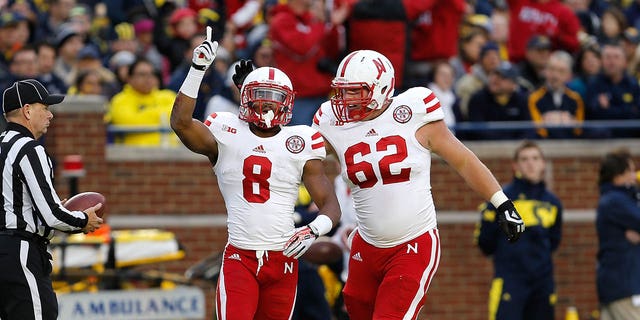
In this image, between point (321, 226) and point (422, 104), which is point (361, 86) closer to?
point (422, 104)

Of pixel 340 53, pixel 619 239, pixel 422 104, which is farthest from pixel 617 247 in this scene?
pixel 422 104

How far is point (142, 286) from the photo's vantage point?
43.2ft

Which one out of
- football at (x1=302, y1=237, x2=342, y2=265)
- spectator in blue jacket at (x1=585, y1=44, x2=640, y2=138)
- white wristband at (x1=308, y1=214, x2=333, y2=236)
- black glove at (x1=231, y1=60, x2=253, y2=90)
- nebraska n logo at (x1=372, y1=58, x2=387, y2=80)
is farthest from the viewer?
spectator in blue jacket at (x1=585, y1=44, x2=640, y2=138)

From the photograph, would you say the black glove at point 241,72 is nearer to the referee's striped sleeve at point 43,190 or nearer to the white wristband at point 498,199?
the referee's striped sleeve at point 43,190

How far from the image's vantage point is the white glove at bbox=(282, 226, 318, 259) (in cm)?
858

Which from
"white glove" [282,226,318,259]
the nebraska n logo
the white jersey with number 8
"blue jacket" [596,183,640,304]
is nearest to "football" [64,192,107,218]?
the white jersey with number 8

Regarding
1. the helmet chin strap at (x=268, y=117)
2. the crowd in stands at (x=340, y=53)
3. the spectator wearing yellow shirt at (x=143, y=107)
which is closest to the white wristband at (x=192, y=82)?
the helmet chin strap at (x=268, y=117)

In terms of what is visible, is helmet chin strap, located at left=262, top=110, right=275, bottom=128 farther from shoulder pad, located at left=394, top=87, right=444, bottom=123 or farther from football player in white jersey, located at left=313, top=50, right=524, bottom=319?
shoulder pad, located at left=394, top=87, right=444, bottom=123

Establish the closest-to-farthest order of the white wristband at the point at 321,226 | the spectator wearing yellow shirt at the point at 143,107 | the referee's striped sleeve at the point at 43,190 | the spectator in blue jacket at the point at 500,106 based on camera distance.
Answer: the referee's striped sleeve at the point at 43,190 → the white wristband at the point at 321,226 → the spectator wearing yellow shirt at the point at 143,107 → the spectator in blue jacket at the point at 500,106

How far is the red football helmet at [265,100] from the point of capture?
29.0 feet

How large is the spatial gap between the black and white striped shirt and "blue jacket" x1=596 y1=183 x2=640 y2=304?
524cm

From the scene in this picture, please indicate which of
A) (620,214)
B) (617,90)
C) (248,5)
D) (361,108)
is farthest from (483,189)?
(248,5)

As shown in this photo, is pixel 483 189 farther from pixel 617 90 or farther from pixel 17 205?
pixel 617 90

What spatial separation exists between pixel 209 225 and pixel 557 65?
12.6ft
